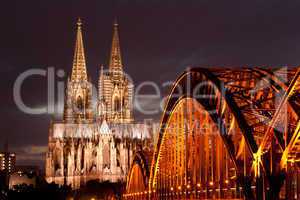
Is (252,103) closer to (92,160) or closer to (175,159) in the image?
(175,159)

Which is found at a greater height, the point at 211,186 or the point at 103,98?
the point at 103,98

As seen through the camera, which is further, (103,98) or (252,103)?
(103,98)

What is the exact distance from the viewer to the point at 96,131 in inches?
6024

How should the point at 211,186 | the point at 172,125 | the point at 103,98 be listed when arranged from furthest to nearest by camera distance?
1. the point at 103,98
2. the point at 172,125
3. the point at 211,186

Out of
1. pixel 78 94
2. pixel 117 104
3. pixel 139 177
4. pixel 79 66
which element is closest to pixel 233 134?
pixel 139 177

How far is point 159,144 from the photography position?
151 feet

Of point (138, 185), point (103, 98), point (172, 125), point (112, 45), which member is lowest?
point (138, 185)

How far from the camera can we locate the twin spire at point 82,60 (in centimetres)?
16088

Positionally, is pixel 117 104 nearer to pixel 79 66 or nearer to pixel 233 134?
pixel 79 66

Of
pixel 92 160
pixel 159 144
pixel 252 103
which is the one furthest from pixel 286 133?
pixel 92 160

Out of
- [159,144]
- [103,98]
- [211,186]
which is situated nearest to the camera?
[211,186]

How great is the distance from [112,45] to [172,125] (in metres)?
124

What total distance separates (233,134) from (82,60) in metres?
135

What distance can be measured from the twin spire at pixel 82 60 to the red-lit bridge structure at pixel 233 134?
116 metres
